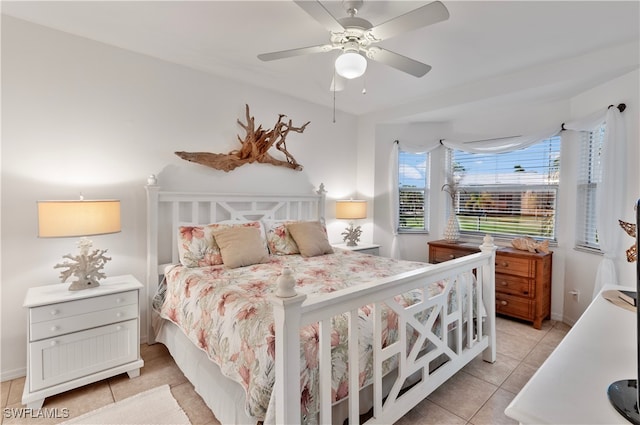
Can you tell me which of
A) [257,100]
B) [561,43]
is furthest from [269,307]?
[561,43]

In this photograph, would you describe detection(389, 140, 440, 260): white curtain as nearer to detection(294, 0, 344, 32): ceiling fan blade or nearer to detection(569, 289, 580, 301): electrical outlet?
detection(569, 289, 580, 301): electrical outlet

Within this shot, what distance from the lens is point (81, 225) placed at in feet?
6.86

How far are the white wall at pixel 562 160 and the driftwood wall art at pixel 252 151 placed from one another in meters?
1.53

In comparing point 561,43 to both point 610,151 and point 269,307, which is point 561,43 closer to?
point 610,151

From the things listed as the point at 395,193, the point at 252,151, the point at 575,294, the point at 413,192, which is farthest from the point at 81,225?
the point at 575,294

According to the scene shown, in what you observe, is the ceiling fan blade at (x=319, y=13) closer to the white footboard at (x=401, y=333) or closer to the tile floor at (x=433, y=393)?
the white footboard at (x=401, y=333)

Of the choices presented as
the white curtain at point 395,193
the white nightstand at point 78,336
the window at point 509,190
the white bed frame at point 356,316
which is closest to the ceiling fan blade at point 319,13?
the white bed frame at point 356,316

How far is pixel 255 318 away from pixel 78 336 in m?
1.42

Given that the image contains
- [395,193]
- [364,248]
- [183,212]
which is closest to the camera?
[183,212]

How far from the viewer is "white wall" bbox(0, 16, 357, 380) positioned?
2.27 meters

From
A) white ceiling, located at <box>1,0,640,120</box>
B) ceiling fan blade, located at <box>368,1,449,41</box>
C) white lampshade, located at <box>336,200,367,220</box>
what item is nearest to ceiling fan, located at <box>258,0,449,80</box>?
ceiling fan blade, located at <box>368,1,449,41</box>

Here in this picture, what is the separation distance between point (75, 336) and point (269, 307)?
4.76 ft

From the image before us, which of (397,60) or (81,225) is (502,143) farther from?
(81,225)

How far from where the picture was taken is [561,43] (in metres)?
2.55
